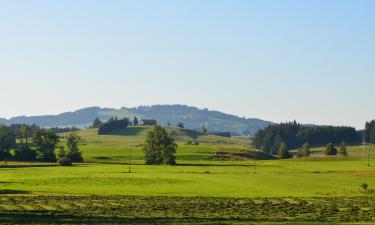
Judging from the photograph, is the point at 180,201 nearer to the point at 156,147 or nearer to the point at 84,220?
the point at 84,220

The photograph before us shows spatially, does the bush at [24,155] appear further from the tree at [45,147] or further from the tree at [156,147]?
the tree at [156,147]

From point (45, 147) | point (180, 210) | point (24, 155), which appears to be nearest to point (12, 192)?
point (180, 210)

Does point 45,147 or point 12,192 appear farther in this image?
point 45,147

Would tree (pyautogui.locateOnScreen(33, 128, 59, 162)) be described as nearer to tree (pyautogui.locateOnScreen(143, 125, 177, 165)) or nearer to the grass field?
tree (pyautogui.locateOnScreen(143, 125, 177, 165))

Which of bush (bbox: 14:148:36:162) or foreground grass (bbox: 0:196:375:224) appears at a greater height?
bush (bbox: 14:148:36:162)

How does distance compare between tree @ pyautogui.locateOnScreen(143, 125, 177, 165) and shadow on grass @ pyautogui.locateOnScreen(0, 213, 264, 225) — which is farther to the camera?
tree @ pyautogui.locateOnScreen(143, 125, 177, 165)

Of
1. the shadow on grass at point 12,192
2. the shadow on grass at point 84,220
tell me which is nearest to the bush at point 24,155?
the shadow on grass at point 12,192

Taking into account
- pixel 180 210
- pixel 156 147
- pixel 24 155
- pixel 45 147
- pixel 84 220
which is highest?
pixel 156 147

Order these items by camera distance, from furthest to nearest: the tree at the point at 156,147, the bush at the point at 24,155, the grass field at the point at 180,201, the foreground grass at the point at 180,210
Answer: the tree at the point at 156,147
the bush at the point at 24,155
the grass field at the point at 180,201
the foreground grass at the point at 180,210

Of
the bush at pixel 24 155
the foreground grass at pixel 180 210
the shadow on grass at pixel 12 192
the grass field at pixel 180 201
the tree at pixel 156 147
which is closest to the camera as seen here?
the foreground grass at pixel 180 210

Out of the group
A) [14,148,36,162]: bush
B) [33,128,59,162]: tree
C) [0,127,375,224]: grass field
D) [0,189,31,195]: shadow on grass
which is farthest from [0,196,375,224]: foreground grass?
[14,148,36,162]: bush

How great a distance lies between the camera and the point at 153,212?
5788 centimetres

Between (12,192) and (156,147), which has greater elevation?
(156,147)

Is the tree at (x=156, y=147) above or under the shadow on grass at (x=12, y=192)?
above
